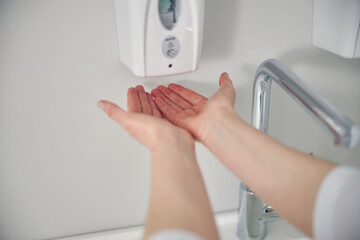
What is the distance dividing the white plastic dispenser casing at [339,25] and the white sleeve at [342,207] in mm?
341

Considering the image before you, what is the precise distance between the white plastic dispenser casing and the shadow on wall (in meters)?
0.18

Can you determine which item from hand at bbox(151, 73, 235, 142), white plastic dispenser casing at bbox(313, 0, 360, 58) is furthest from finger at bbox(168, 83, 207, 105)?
white plastic dispenser casing at bbox(313, 0, 360, 58)

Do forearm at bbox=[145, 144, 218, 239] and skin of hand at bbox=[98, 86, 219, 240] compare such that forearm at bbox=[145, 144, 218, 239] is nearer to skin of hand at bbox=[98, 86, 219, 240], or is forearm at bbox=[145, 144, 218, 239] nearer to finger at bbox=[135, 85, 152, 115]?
skin of hand at bbox=[98, 86, 219, 240]

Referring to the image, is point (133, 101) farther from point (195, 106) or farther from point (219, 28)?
point (219, 28)

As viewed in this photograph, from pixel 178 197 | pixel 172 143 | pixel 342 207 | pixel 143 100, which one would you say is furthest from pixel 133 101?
pixel 342 207

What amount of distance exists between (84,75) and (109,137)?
143mm

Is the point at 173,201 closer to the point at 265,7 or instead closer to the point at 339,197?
the point at 339,197

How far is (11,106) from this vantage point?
697 millimetres

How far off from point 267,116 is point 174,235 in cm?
41

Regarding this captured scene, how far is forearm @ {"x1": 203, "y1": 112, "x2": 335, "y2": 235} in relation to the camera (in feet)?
1.64

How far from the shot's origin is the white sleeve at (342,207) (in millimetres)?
460

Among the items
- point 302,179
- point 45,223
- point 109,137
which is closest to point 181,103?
point 109,137

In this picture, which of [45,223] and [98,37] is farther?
[45,223]

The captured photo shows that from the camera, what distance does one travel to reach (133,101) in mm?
661
